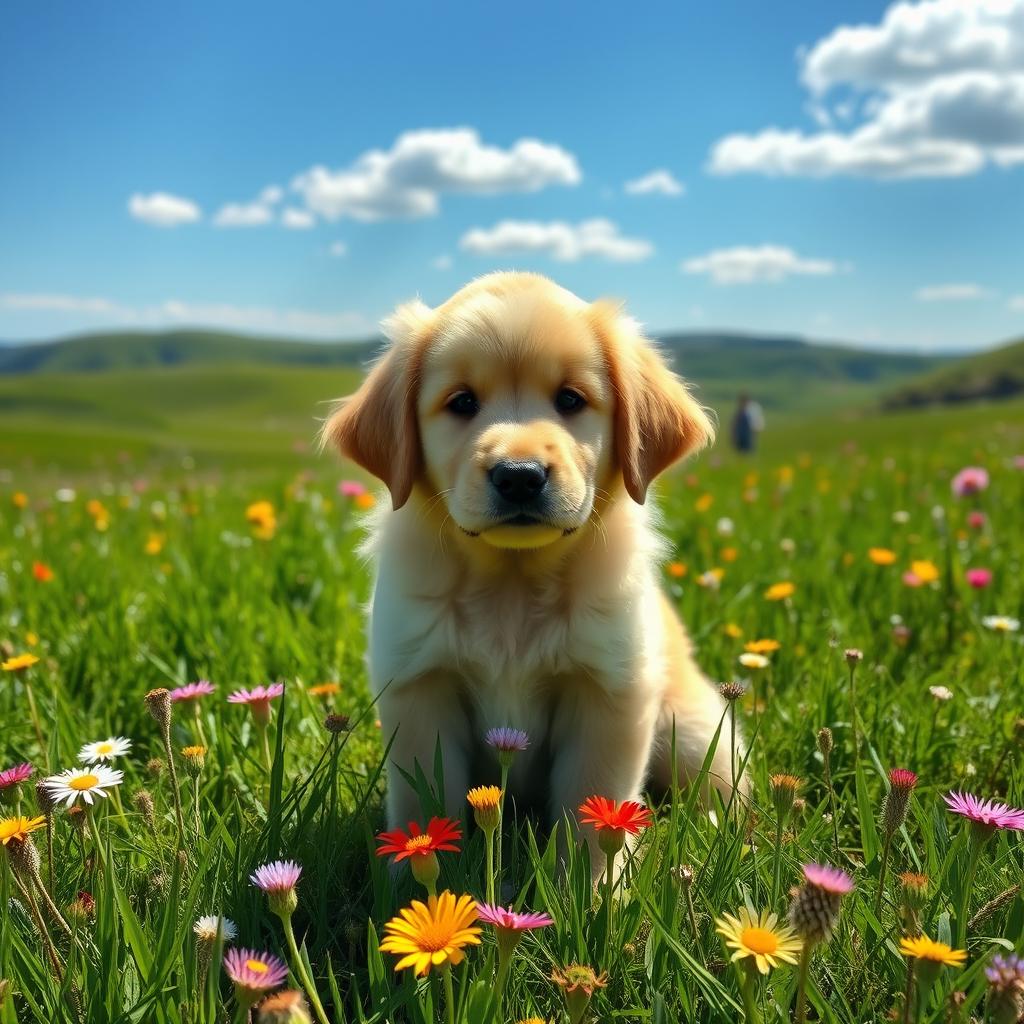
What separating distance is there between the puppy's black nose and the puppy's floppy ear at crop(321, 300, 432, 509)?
354 millimetres

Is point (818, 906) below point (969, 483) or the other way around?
below

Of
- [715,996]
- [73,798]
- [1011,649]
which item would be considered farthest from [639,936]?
[1011,649]

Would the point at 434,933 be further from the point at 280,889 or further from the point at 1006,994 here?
the point at 1006,994

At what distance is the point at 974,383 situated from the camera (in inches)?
3622

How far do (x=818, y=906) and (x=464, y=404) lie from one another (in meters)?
1.46

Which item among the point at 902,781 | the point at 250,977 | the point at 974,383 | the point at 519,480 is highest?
the point at 974,383

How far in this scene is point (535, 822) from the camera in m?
2.25

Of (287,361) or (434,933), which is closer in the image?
(434,933)

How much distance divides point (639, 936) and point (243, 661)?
6.01ft

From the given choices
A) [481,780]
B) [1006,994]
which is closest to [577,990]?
[1006,994]

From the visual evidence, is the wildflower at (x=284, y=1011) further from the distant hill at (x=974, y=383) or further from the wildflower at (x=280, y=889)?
the distant hill at (x=974, y=383)

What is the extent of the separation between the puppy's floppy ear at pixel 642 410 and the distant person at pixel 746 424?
16.0m

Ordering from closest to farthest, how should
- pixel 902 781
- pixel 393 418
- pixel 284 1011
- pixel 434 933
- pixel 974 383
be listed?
1. pixel 284 1011
2. pixel 434 933
3. pixel 902 781
4. pixel 393 418
5. pixel 974 383

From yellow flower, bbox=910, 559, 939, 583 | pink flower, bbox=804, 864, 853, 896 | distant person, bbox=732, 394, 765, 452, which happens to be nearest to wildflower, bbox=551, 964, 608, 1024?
pink flower, bbox=804, 864, 853, 896
